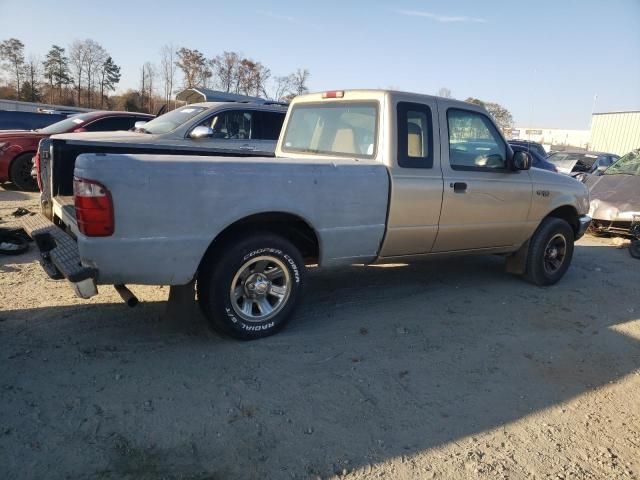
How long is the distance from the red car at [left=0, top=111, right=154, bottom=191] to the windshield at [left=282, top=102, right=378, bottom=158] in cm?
615

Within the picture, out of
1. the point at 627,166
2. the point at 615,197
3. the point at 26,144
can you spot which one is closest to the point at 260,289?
the point at 615,197

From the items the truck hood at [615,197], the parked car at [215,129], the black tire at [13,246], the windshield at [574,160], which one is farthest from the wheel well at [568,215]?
the windshield at [574,160]

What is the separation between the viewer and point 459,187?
471 cm

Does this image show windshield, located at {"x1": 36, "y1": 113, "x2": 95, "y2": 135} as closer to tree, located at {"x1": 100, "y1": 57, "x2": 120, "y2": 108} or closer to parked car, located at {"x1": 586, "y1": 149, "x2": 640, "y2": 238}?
parked car, located at {"x1": 586, "y1": 149, "x2": 640, "y2": 238}

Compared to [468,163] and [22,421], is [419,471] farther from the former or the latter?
[468,163]

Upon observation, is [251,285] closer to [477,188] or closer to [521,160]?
[477,188]

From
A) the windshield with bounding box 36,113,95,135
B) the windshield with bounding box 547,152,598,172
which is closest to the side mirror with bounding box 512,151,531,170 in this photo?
the windshield with bounding box 36,113,95,135

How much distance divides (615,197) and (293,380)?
8.15 meters

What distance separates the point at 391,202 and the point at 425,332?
3.83ft

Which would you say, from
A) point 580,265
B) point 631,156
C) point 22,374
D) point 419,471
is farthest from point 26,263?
point 631,156

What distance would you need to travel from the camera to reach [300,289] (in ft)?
13.1

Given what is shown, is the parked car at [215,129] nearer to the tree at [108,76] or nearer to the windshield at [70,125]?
the windshield at [70,125]

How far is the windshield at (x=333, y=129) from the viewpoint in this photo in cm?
451

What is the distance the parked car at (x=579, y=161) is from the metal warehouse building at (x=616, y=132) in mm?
15920
